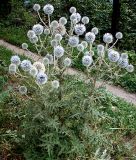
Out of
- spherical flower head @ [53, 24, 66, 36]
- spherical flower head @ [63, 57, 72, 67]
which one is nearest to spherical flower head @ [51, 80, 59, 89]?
spherical flower head @ [63, 57, 72, 67]

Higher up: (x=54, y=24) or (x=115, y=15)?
(x=54, y=24)

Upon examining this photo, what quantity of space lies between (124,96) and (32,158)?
14.6ft

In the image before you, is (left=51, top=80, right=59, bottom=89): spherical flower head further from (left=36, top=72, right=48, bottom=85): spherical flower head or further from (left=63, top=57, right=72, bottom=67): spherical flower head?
(left=63, top=57, right=72, bottom=67): spherical flower head

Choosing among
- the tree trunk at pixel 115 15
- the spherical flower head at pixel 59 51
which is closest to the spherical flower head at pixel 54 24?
the spherical flower head at pixel 59 51

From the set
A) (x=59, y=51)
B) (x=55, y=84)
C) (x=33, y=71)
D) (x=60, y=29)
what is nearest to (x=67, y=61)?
(x=59, y=51)

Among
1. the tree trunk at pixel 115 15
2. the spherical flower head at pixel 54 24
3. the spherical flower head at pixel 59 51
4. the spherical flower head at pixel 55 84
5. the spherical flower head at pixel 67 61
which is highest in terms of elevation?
the spherical flower head at pixel 54 24

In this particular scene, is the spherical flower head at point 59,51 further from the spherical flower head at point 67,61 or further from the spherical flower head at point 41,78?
the spherical flower head at point 41,78

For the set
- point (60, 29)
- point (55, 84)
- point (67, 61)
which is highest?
point (60, 29)

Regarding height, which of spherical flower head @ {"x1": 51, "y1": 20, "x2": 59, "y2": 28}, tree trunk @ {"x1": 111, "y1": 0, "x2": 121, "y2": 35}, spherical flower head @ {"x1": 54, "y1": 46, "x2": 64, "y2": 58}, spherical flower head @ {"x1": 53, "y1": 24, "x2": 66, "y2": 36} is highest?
spherical flower head @ {"x1": 51, "y1": 20, "x2": 59, "y2": 28}

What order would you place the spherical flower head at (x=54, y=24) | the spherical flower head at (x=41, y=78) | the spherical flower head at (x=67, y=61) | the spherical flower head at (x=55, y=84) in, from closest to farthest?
the spherical flower head at (x=41, y=78)
the spherical flower head at (x=55, y=84)
the spherical flower head at (x=67, y=61)
the spherical flower head at (x=54, y=24)

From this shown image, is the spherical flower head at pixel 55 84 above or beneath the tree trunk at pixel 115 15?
above

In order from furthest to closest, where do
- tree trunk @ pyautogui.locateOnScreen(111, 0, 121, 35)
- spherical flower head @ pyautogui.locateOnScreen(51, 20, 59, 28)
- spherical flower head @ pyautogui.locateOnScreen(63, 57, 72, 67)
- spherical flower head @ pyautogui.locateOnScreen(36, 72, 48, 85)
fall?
tree trunk @ pyautogui.locateOnScreen(111, 0, 121, 35)
spherical flower head @ pyautogui.locateOnScreen(51, 20, 59, 28)
spherical flower head @ pyautogui.locateOnScreen(63, 57, 72, 67)
spherical flower head @ pyautogui.locateOnScreen(36, 72, 48, 85)

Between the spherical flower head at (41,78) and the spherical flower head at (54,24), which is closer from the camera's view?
the spherical flower head at (41,78)

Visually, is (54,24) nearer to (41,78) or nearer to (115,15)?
(41,78)
